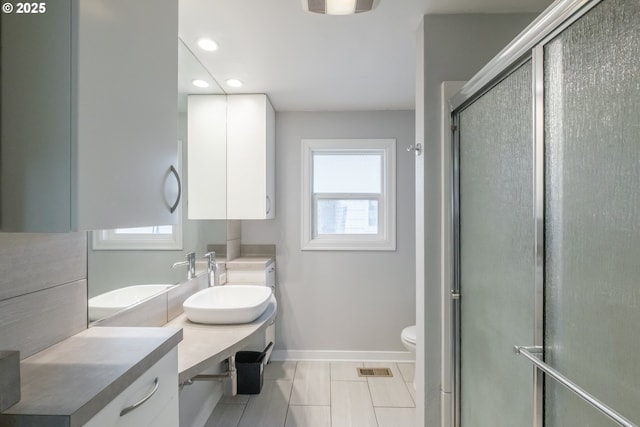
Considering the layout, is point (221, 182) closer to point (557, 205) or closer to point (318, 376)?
point (318, 376)

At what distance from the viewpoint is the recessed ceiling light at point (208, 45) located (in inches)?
71.6

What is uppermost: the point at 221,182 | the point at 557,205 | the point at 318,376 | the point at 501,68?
the point at 501,68

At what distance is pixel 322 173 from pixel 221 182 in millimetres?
1035

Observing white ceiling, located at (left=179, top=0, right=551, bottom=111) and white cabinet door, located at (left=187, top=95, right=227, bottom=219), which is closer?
white ceiling, located at (left=179, top=0, right=551, bottom=111)

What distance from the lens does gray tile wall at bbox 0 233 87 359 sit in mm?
866

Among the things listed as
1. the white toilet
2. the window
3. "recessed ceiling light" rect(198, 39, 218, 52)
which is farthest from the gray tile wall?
the window

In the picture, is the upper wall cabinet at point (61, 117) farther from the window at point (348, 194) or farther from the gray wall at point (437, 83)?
the window at point (348, 194)

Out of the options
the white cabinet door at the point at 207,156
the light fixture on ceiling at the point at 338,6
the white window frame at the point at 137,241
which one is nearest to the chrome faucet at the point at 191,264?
the white window frame at the point at 137,241

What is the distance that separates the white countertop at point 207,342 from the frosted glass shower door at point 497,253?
3.35ft

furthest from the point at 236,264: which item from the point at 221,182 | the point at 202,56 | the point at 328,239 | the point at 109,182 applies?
the point at 109,182

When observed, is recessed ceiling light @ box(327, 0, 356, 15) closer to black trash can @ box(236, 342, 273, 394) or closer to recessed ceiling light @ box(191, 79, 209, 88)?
recessed ceiling light @ box(191, 79, 209, 88)

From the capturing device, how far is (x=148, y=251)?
1565 millimetres

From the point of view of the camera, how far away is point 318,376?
275 centimetres

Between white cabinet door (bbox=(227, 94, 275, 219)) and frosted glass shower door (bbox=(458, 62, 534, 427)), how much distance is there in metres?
1.60
